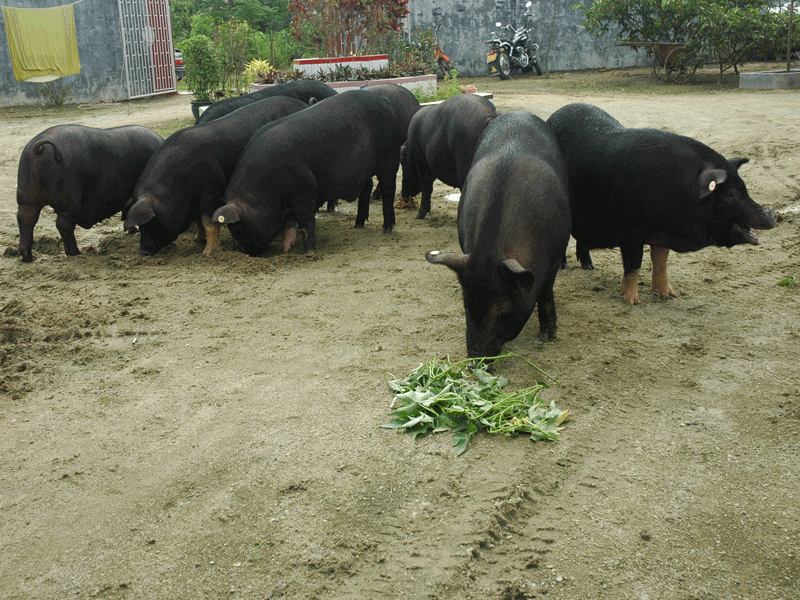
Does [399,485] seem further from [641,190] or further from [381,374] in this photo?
[641,190]

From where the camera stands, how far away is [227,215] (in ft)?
21.1

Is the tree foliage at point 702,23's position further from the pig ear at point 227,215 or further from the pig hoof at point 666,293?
the pig ear at point 227,215

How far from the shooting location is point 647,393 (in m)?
4.01

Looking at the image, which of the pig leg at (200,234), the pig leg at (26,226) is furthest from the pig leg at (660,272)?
the pig leg at (26,226)

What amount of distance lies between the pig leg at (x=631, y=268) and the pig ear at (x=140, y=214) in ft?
13.9

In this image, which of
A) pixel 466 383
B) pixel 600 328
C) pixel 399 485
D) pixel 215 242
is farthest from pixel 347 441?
pixel 215 242

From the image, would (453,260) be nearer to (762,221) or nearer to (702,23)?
(762,221)

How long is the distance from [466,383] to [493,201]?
3.50 feet

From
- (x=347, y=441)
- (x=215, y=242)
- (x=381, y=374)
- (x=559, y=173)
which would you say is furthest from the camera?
(x=215, y=242)

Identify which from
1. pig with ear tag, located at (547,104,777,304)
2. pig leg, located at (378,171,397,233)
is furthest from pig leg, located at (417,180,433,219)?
pig with ear tag, located at (547,104,777,304)

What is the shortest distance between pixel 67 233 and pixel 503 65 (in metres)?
17.3

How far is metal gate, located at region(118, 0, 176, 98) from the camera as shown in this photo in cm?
1986

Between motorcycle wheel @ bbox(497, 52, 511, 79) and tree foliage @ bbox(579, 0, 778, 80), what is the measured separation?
3.72 metres

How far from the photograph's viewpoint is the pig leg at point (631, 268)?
5246mm
